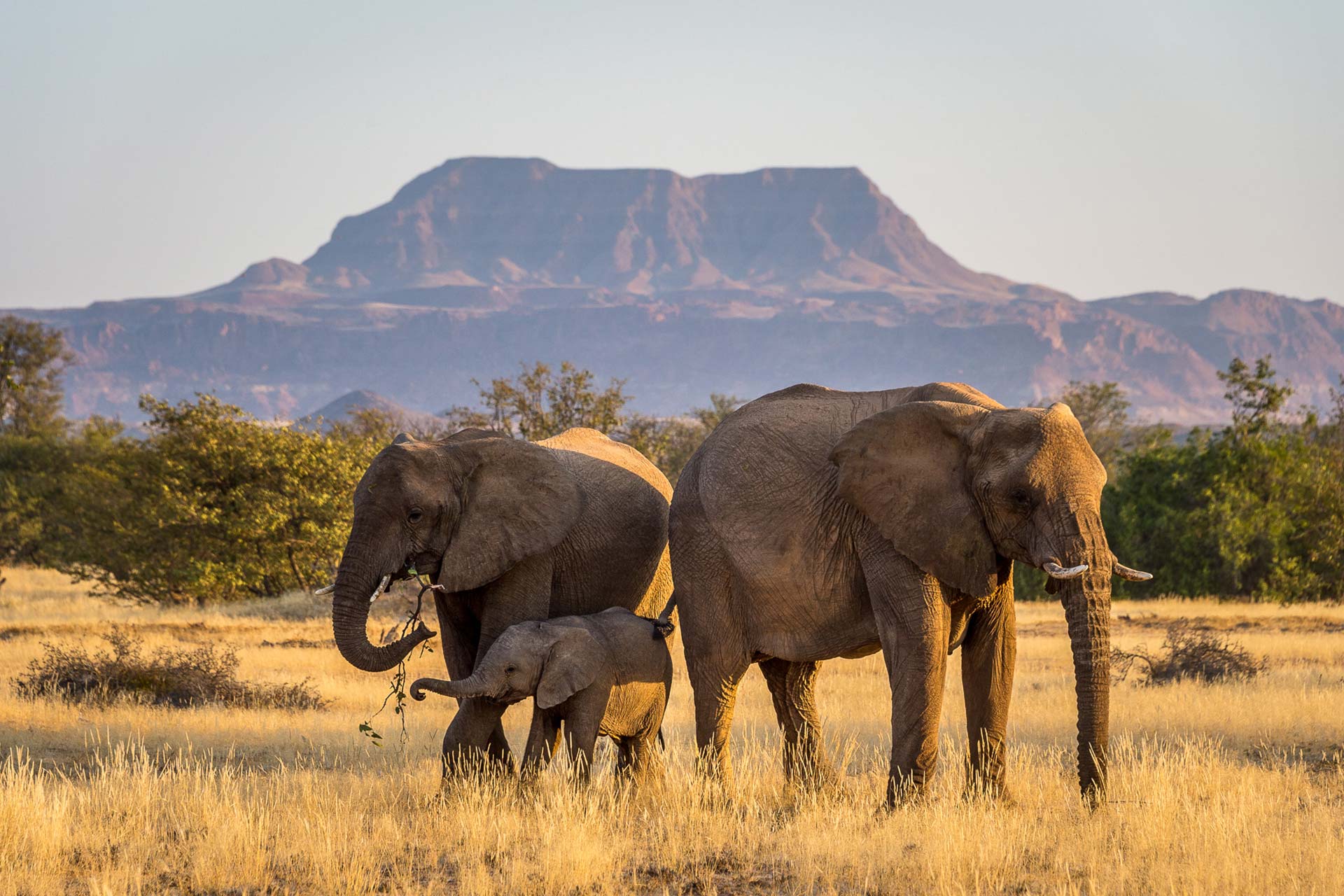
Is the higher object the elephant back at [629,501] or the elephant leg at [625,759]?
the elephant back at [629,501]

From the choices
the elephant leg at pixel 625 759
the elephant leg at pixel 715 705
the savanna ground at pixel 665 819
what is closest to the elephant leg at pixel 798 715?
the savanna ground at pixel 665 819

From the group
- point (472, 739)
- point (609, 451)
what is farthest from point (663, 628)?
point (609, 451)

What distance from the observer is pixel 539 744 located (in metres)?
10.6

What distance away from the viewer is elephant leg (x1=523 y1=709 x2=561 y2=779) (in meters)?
10.5

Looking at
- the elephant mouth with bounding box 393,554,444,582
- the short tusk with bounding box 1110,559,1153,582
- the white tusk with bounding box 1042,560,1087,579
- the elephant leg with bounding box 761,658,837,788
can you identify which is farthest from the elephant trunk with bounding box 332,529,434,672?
the short tusk with bounding box 1110,559,1153,582

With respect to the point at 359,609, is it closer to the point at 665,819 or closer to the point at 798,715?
the point at 665,819

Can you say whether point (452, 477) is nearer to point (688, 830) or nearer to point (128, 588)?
point (688, 830)


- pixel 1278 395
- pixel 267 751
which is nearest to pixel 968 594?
pixel 267 751

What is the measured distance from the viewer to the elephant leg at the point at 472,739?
34.9ft

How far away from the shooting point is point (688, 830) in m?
9.69

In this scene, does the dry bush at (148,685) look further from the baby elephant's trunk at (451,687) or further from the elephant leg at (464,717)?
the baby elephant's trunk at (451,687)

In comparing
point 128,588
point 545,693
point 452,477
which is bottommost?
point 128,588

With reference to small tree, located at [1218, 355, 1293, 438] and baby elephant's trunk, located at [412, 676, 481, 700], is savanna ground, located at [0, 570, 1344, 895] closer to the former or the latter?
baby elephant's trunk, located at [412, 676, 481, 700]

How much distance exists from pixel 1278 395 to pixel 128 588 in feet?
84.1
